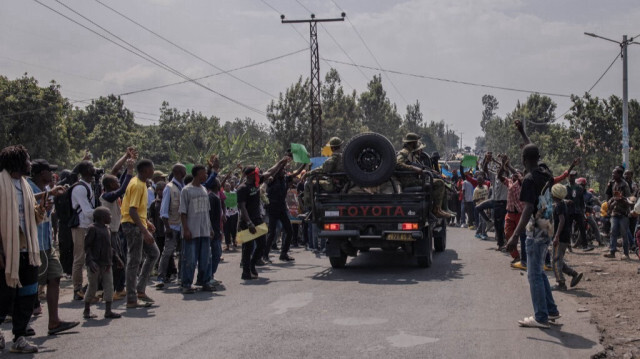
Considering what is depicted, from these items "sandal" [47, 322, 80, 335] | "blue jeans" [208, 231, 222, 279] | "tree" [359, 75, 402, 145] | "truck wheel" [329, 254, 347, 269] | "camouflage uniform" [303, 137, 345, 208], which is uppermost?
"tree" [359, 75, 402, 145]

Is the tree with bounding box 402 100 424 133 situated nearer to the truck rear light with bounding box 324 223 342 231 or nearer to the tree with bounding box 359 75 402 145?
the tree with bounding box 359 75 402 145

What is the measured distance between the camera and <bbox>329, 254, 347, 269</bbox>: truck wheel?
11.3 metres

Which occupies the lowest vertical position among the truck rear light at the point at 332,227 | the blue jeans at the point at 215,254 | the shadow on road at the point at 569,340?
the shadow on road at the point at 569,340

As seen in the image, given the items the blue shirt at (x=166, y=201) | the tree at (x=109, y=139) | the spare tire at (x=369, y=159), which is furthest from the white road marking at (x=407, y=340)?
the tree at (x=109, y=139)

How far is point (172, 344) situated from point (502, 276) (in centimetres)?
605

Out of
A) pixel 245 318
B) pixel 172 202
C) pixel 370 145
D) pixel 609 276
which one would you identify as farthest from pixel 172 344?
pixel 609 276

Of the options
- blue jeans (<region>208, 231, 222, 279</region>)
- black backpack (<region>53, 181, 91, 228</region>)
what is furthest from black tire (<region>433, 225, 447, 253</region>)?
black backpack (<region>53, 181, 91, 228</region>)

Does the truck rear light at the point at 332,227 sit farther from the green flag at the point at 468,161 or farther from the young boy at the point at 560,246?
the green flag at the point at 468,161

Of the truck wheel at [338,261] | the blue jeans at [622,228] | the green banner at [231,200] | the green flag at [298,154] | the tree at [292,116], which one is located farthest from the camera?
the tree at [292,116]

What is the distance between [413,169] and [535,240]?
4.17 m

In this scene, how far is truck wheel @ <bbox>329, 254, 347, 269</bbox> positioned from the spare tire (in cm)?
147

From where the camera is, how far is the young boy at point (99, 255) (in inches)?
288

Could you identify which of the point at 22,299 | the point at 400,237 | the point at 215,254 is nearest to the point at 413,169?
the point at 400,237

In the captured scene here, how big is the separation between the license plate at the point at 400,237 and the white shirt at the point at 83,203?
4700 mm
